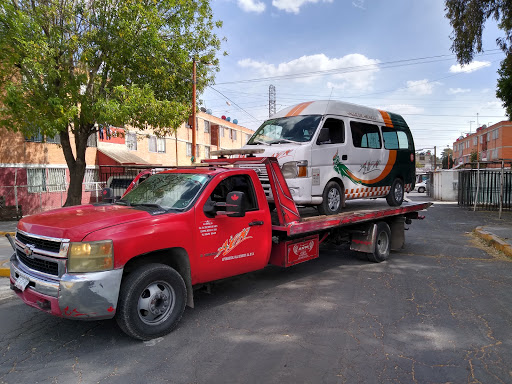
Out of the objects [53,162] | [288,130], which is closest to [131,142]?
[53,162]

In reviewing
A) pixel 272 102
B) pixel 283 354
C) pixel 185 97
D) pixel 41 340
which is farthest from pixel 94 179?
pixel 272 102

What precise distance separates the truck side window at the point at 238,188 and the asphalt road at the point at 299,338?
1.40m

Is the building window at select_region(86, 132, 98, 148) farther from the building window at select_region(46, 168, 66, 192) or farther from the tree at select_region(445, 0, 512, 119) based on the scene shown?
the tree at select_region(445, 0, 512, 119)

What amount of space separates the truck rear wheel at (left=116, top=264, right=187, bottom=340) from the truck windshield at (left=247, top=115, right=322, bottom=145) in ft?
12.2

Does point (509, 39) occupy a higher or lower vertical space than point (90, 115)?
higher

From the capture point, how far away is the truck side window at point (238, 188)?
16.2 ft

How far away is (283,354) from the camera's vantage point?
12.1ft

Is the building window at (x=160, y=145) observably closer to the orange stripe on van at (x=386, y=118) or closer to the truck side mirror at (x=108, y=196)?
the orange stripe on van at (x=386, y=118)

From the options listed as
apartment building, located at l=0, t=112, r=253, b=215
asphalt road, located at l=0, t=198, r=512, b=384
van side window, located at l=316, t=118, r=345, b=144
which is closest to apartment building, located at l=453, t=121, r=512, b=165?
apartment building, located at l=0, t=112, r=253, b=215

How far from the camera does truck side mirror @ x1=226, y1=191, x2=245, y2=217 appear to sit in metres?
4.33

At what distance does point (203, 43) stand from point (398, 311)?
1352 cm

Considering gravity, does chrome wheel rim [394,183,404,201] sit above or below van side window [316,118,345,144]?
below

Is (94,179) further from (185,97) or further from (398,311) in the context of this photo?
(398,311)

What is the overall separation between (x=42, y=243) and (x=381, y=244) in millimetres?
6412
